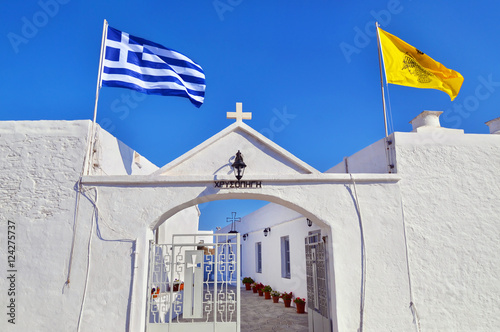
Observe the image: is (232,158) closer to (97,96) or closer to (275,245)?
(97,96)

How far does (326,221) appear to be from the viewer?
6.73 meters

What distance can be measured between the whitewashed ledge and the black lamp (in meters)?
0.13

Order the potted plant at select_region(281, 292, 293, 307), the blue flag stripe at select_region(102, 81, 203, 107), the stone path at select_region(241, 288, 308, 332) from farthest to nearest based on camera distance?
the potted plant at select_region(281, 292, 293, 307)
the stone path at select_region(241, 288, 308, 332)
the blue flag stripe at select_region(102, 81, 203, 107)

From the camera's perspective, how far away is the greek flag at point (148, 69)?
7457mm

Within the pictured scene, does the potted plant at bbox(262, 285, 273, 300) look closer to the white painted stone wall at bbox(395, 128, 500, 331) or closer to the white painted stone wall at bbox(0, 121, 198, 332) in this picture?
the white painted stone wall at bbox(395, 128, 500, 331)

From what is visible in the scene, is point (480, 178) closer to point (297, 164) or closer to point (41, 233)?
point (297, 164)

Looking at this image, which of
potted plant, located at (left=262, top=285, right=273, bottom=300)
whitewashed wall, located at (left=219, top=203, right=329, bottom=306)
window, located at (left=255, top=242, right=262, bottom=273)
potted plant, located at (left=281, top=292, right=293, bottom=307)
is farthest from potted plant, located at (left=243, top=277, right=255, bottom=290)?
potted plant, located at (left=281, top=292, right=293, bottom=307)

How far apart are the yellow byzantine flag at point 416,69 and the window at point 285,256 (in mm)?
7384

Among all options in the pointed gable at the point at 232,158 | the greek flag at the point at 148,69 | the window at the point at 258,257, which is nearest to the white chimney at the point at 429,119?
the pointed gable at the point at 232,158

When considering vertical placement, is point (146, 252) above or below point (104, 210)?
below

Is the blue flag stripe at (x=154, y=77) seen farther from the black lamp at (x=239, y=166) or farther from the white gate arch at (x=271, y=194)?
the black lamp at (x=239, y=166)

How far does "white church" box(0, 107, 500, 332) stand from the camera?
6301mm

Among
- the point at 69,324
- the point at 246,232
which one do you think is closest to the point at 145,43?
the point at 69,324

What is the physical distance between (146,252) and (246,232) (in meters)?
13.7
